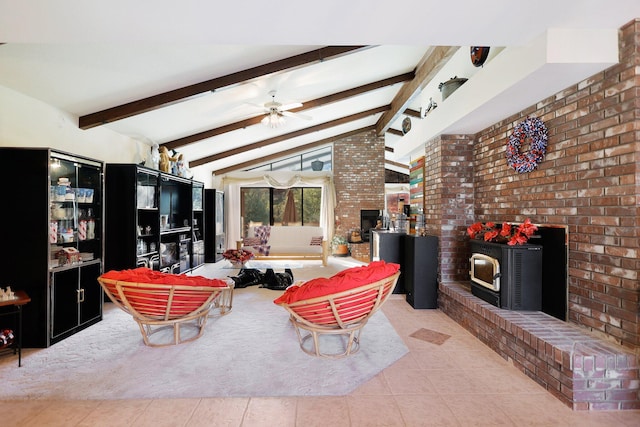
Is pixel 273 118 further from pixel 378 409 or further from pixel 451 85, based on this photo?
pixel 378 409

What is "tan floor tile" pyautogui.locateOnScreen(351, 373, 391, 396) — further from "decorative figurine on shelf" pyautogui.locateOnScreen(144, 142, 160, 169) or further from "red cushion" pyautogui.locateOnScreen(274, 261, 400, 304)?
"decorative figurine on shelf" pyautogui.locateOnScreen(144, 142, 160, 169)

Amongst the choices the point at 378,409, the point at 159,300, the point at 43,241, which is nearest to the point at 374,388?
the point at 378,409

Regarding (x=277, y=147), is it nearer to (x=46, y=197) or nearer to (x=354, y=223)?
(x=354, y=223)

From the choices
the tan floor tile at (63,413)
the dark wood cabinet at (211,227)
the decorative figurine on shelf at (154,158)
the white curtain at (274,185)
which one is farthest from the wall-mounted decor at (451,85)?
the dark wood cabinet at (211,227)

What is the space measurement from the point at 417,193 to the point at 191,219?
14.2 ft

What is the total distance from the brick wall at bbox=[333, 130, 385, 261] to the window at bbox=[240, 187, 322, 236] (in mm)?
771

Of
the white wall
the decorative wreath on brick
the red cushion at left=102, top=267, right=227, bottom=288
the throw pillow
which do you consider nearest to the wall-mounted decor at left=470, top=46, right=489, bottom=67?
the decorative wreath on brick

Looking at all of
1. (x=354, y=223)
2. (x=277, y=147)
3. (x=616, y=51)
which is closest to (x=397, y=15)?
(x=616, y=51)

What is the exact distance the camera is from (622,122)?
7.00ft

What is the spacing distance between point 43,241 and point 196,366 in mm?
1838

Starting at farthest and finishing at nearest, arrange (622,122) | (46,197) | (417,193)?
(417,193) < (46,197) < (622,122)

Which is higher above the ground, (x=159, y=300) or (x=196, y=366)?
(x=159, y=300)

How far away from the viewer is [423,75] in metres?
5.13

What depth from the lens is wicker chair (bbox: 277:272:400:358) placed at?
247 centimetres
